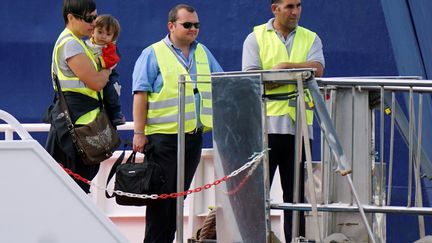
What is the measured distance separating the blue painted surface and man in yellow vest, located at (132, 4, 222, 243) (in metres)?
2.45

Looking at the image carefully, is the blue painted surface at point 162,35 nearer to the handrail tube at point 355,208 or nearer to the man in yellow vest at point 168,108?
the man in yellow vest at point 168,108

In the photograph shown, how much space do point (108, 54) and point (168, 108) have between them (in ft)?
1.88

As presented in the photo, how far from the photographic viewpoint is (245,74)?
5691 mm

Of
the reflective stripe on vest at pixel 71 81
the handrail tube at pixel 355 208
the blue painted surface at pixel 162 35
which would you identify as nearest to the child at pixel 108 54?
the reflective stripe on vest at pixel 71 81

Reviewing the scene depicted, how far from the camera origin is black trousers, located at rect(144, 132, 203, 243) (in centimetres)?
678

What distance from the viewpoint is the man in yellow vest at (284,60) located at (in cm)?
679

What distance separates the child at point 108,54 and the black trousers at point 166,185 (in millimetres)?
353

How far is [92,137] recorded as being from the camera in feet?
20.7

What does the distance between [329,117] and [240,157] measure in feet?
1.90

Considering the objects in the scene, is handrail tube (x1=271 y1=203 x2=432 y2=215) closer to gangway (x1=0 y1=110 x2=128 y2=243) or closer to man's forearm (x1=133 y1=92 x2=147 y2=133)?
man's forearm (x1=133 y1=92 x2=147 y2=133)

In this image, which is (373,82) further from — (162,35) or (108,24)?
(162,35)

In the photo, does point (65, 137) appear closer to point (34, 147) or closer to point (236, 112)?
point (236, 112)

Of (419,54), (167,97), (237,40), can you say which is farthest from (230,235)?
(237,40)

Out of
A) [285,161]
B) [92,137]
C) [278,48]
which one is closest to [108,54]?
[92,137]
